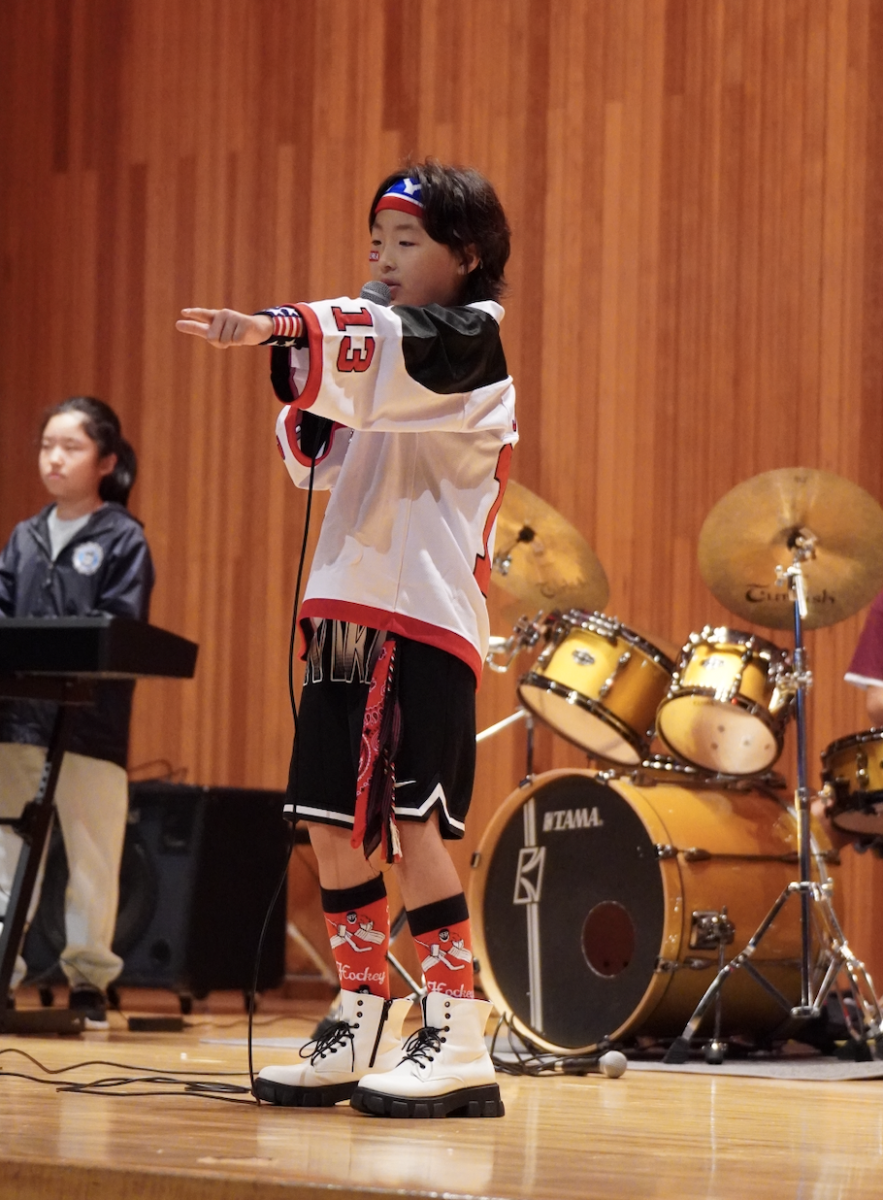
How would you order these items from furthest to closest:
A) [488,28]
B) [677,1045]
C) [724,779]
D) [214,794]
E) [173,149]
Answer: [173,149] → [488,28] → [214,794] → [724,779] → [677,1045]

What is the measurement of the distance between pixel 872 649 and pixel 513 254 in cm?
206

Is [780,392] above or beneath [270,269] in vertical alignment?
beneath

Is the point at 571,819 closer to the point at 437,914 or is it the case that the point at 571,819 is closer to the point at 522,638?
the point at 522,638

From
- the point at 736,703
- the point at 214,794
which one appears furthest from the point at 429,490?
the point at 214,794

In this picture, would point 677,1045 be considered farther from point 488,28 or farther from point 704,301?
point 488,28

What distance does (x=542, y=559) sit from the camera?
13.0ft

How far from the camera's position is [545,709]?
3.93 meters

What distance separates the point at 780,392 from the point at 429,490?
305 centimetres

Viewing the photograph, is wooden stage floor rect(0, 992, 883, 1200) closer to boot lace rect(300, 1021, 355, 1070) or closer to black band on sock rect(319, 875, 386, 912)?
boot lace rect(300, 1021, 355, 1070)

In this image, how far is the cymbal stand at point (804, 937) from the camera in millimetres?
3535

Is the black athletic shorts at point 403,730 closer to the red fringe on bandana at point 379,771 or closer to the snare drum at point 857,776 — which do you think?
the red fringe on bandana at point 379,771

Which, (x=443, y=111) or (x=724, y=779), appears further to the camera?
(x=443, y=111)

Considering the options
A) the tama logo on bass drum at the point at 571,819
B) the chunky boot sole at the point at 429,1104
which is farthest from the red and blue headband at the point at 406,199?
the tama logo on bass drum at the point at 571,819

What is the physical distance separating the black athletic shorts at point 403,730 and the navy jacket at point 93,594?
1.89 meters
